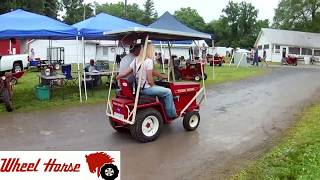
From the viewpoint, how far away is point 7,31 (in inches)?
498

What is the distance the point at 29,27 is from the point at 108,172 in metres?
9.96

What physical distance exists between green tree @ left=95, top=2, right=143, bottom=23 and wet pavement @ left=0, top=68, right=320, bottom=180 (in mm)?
90295

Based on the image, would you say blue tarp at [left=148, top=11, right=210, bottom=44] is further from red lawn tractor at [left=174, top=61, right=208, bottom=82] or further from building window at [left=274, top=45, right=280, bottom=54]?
building window at [left=274, top=45, right=280, bottom=54]

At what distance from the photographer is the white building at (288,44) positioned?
59.2 metres

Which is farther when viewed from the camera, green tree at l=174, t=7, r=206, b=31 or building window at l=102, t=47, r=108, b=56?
green tree at l=174, t=7, r=206, b=31

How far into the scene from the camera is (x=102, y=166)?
432cm

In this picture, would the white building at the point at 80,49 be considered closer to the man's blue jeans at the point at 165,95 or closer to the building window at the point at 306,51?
the building window at the point at 306,51

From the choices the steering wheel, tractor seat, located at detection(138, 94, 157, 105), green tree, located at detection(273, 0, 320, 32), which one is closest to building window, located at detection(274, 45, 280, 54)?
green tree, located at detection(273, 0, 320, 32)

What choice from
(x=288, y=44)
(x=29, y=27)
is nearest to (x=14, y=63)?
(x=29, y=27)

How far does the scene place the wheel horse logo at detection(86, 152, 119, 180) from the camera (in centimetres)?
425

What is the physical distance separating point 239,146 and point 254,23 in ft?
260

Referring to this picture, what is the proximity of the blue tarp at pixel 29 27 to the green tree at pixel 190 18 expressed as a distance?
81.6 m

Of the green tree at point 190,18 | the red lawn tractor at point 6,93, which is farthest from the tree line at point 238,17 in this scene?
the red lawn tractor at point 6,93

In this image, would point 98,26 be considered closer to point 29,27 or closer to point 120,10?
point 29,27
